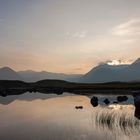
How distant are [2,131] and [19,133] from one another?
258 centimetres

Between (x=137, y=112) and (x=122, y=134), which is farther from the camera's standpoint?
(x=137, y=112)

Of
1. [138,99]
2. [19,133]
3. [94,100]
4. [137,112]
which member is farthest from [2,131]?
[94,100]

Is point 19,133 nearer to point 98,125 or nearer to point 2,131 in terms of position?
point 2,131

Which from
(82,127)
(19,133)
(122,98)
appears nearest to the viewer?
(19,133)

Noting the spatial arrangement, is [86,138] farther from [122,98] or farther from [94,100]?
[122,98]

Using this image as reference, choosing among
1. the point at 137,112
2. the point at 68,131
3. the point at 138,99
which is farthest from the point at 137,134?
the point at 138,99

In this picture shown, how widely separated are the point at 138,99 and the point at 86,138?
98.2ft

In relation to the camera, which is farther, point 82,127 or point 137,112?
point 137,112

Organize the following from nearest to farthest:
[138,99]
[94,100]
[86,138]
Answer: [86,138]
[138,99]
[94,100]

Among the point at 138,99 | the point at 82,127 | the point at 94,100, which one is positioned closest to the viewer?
the point at 82,127

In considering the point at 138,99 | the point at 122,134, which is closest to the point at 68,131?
the point at 122,134

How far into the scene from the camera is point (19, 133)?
35.0m

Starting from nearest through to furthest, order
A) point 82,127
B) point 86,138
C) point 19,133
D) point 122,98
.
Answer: point 86,138 → point 19,133 → point 82,127 → point 122,98

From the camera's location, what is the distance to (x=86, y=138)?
31.4 metres
